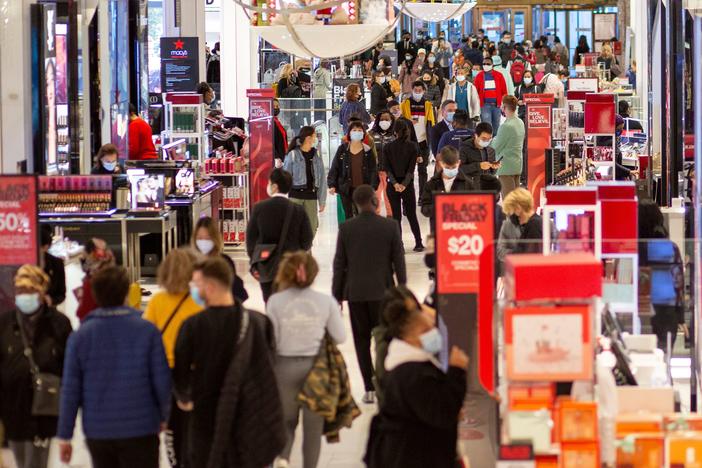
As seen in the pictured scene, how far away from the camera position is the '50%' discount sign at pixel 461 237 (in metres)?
7.23

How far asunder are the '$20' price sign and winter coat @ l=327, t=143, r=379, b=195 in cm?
670

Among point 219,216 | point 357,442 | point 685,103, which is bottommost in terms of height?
point 357,442

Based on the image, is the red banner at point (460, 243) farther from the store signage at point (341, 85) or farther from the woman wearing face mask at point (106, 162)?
the store signage at point (341, 85)

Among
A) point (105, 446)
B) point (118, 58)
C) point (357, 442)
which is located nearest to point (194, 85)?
point (118, 58)

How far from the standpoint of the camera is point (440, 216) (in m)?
7.24

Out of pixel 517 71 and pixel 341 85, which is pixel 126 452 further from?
pixel 517 71

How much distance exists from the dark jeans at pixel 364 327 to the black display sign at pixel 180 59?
1250 centimetres

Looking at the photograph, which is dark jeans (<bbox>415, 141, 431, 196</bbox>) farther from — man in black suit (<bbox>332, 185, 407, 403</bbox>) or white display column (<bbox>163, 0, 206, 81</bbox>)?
man in black suit (<bbox>332, 185, 407, 403</bbox>)

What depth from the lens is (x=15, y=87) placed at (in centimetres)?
1268

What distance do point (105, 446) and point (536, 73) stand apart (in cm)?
2568

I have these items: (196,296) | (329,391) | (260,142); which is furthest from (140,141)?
(329,391)

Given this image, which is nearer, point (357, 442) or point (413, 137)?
point (357, 442)

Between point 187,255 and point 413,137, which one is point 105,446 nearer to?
point 187,255

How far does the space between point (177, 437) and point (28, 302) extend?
0.95 metres
